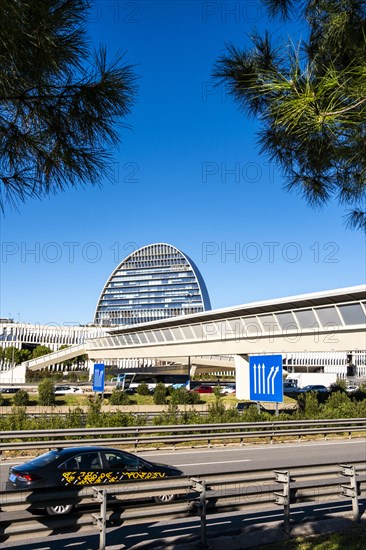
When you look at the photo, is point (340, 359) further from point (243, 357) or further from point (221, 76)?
point (221, 76)

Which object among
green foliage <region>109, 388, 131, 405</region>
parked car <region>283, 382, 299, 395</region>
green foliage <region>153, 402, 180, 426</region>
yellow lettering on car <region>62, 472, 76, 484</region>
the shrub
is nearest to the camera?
yellow lettering on car <region>62, 472, 76, 484</region>

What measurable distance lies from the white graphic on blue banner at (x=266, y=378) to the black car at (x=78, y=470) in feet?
48.7

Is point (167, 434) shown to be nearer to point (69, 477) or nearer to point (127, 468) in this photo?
point (127, 468)

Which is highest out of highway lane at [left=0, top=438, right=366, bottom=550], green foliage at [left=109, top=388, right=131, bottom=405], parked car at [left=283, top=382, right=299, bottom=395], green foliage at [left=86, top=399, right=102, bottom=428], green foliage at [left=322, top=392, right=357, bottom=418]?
green foliage at [left=86, top=399, right=102, bottom=428]

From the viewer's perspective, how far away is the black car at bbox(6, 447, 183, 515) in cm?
962

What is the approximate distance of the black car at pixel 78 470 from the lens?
9617 millimetres

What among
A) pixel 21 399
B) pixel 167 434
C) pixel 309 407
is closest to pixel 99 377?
pixel 21 399

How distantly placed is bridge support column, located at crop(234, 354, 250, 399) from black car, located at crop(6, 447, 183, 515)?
29963 millimetres

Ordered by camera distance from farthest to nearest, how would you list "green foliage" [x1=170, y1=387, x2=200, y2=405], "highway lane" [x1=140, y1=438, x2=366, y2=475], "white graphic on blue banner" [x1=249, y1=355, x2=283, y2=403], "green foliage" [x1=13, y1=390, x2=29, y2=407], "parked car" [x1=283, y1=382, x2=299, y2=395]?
1. "parked car" [x1=283, y1=382, x2=299, y2=395]
2. "green foliage" [x1=170, y1=387, x2=200, y2=405]
3. "green foliage" [x1=13, y1=390, x2=29, y2=407]
4. "white graphic on blue banner" [x1=249, y1=355, x2=283, y2=403]
5. "highway lane" [x1=140, y1=438, x2=366, y2=475]

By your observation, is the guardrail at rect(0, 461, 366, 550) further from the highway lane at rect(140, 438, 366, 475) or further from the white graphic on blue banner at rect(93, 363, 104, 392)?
the white graphic on blue banner at rect(93, 363, 104, 392)

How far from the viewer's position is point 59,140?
5324mm

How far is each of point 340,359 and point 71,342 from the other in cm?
7642

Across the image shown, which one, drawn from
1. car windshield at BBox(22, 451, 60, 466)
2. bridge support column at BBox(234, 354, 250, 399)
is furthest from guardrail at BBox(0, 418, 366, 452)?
bridge support column at BBox(234, 354, 250, 399)

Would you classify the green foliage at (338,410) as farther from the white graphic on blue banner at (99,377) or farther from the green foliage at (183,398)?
the green foliage at (183,398)
